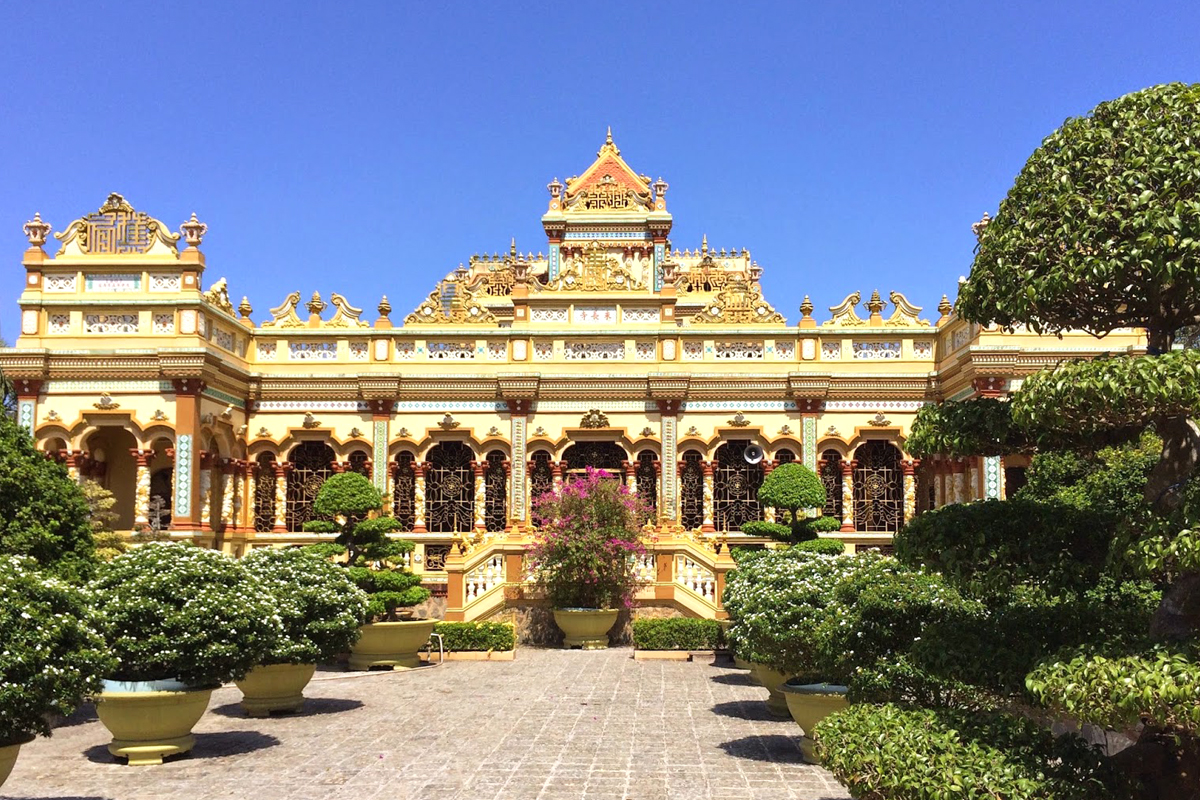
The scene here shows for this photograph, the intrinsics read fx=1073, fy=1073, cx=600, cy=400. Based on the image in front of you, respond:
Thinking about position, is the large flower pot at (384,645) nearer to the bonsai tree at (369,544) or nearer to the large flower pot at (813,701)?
the bonsai tree at (369,544)

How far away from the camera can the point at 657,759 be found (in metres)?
10.3

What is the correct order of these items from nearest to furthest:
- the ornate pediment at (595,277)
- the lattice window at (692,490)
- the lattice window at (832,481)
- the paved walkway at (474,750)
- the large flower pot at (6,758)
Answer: the large flower pot at (6,758) < the paved walkway at (474,750) < the lattice window at (832,481) < the lattice window at (692,490) < the ornate pediment at (595,277)

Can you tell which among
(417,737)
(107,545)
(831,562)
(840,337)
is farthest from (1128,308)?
(840,337)

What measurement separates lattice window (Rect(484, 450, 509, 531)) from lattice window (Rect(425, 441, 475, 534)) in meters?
0.37

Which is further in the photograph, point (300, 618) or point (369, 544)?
point (369, 544)

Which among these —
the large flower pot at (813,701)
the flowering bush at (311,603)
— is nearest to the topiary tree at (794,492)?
the flowering bush at (311,603)

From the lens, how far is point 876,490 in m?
24.2

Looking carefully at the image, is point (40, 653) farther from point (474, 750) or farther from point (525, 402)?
point (525, 402)

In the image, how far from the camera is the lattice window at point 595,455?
80.5 feet

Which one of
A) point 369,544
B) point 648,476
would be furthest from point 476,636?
point 648,476

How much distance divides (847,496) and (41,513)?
16.8 meters

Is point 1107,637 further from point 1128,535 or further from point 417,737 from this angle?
point 417,737

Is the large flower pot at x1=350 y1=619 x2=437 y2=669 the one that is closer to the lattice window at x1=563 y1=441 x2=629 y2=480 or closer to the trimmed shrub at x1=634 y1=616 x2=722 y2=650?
the trimmed shrub at x1=634 y1=616 x2=722 y2=650

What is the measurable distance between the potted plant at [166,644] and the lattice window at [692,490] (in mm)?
14570
